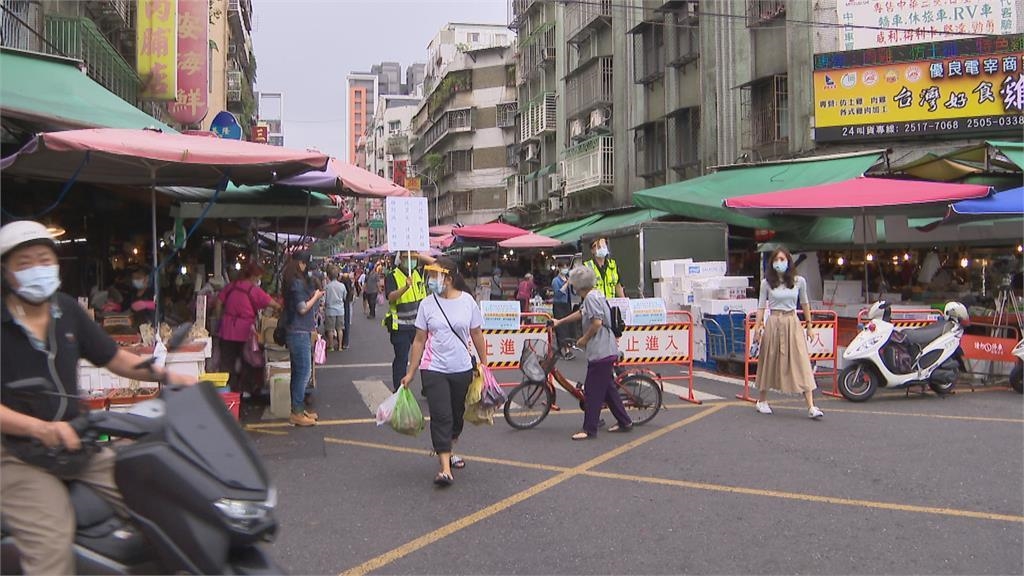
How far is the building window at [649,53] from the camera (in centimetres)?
2609

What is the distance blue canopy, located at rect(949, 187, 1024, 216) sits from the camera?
10.7 m

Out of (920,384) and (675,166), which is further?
(675,166)

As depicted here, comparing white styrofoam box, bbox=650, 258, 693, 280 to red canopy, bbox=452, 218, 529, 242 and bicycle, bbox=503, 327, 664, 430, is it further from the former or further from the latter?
red canopy, bbox=452, 218, 529, 242

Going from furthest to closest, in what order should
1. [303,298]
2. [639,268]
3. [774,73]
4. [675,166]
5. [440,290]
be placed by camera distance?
[675,166], [774,73], [639,268], [303,298], [440,290]

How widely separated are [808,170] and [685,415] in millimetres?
9965

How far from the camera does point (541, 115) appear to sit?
41.5 meters

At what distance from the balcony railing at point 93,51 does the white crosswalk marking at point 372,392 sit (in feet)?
24.0

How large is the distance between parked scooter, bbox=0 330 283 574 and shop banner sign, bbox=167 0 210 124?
15646 millimetres

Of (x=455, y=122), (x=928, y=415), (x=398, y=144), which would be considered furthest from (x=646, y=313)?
(x=398, y=144)

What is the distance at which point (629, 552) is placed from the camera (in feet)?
15.1

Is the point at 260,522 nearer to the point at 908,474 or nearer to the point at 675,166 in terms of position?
the point at 908,474

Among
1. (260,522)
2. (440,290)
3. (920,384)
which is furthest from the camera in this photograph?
(920,384)

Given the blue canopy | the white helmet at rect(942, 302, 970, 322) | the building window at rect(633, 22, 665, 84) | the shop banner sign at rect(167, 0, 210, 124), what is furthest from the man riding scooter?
the building window at rect(633, 22, 665, 84)

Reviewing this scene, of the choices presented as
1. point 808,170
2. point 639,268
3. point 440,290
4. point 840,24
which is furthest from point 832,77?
point 440,290
